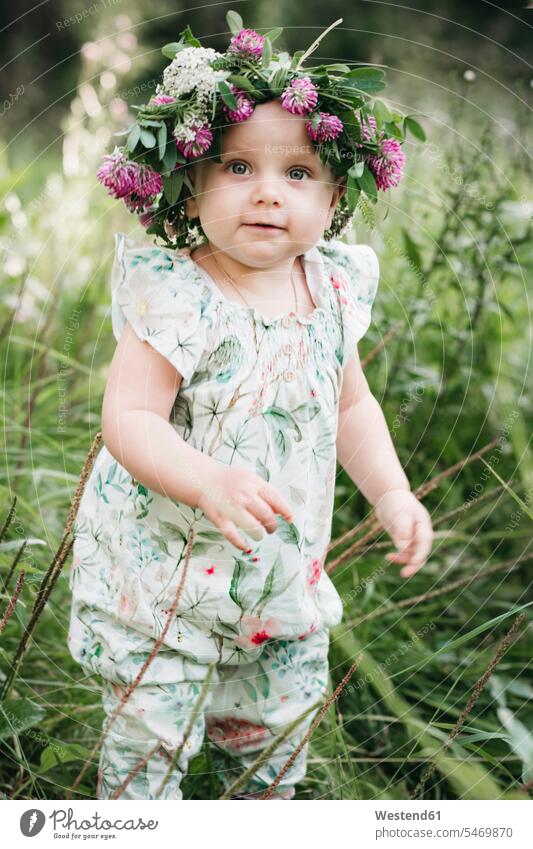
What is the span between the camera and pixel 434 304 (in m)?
1.25

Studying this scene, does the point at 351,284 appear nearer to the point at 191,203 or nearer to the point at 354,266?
the point at 354,266

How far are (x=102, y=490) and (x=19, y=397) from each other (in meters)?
0.44

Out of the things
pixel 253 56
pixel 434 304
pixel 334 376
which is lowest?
pixel 334 376

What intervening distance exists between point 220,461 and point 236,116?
0.24 meters

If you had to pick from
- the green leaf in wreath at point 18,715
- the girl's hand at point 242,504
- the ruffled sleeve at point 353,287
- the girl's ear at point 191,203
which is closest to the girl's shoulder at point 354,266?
the ruffled sleeve at point 353,287

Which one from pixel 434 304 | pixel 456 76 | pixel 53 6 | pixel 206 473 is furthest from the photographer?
pixel 456 76

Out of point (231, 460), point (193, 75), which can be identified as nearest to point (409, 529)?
point (231, 460)

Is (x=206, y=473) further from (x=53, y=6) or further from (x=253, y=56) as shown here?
(x=53, y=6)

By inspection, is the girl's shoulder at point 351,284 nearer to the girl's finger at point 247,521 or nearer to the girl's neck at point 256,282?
the girl's neck at point 256,282
